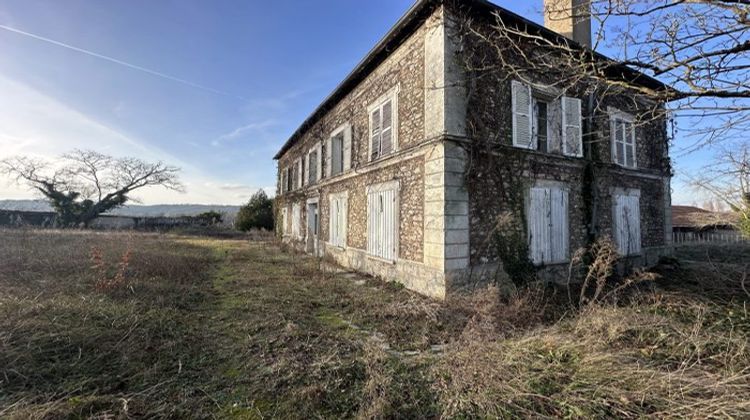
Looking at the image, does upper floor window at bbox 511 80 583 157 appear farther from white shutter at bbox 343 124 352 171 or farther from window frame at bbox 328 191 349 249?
window frame at bbox 328 191 349 249

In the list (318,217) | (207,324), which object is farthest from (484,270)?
(318,217)

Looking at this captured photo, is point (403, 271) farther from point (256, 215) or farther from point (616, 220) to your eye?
point (256, 215)

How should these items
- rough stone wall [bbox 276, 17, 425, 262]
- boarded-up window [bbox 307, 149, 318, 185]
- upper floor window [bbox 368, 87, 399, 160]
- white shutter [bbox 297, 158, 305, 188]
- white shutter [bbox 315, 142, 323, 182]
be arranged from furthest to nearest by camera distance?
white shutter [bbox 297, 158, 305, 188], boarded-up window [bbox 307, 149, 318, 185], white shutter [bbox 315, 142, 323, 182], upper floor window [bbox 368, 87, 399, 160], rough stone wall [bbox 276, 17, 425, 262]

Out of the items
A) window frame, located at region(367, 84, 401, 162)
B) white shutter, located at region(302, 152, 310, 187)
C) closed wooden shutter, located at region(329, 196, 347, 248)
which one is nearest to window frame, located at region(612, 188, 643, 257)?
window frame, located at region(367, 84, 401, 162)

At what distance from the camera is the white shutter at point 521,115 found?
696 cm

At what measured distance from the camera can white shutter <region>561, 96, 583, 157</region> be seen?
7.68 metres

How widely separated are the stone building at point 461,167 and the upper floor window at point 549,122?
1.3 inches

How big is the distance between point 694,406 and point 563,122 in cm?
674

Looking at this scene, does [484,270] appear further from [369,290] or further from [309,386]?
[309,386]

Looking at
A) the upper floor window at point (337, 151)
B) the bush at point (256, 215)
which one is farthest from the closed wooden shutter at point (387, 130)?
the bush at point (256, 215)

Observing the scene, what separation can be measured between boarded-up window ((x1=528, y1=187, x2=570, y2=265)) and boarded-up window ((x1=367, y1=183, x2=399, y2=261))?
3.05 metres

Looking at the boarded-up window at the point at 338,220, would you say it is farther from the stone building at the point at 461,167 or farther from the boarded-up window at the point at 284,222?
the boarded-up window at the point at 284,222

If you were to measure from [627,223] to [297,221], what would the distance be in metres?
13.1

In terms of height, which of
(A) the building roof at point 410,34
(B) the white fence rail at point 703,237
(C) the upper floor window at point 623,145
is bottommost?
(B) the white fence rail at point 703,237
